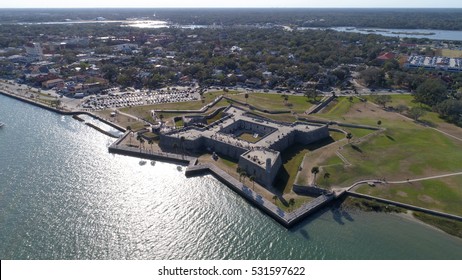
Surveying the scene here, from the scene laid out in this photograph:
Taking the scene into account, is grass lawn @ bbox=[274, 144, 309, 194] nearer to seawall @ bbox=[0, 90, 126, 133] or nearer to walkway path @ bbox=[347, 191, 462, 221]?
walkway path @ bbox=[347, 191, 462, 221]

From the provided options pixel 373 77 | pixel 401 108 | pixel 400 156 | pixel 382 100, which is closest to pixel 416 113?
pixel 401 108

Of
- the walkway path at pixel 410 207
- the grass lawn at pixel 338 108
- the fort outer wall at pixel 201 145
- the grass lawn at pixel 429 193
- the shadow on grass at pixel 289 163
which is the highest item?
the fort outer wall at pixel 201 145

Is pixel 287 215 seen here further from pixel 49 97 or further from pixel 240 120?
pixel 49 97

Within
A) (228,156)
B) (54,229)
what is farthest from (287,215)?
(54,229)

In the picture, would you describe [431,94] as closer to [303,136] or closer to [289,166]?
[303,136]

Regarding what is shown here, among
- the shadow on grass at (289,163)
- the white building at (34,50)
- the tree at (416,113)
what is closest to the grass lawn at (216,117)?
the shadow on grass at (289,163)

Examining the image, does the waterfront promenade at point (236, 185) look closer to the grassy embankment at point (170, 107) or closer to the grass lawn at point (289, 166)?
the grass lawn at point (289, 166)
